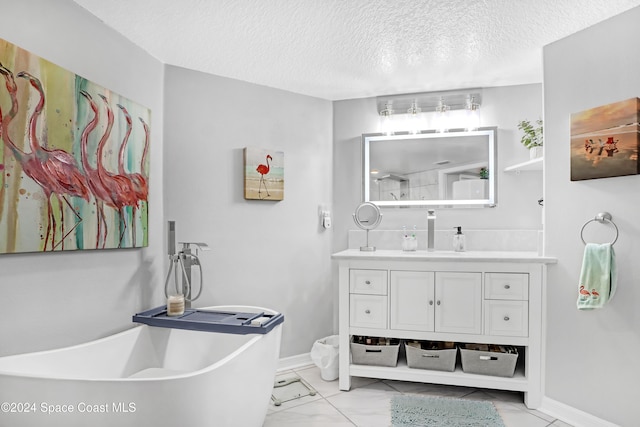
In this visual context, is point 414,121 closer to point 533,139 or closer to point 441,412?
point 533,139

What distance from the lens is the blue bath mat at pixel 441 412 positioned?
Answer: 2182 mm

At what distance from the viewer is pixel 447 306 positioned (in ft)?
8.13

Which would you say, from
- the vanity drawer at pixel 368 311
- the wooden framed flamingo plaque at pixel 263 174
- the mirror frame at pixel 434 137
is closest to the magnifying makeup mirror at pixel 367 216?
the mirror frame at pixel 434 137

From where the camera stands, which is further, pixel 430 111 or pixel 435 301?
pixel 430 111

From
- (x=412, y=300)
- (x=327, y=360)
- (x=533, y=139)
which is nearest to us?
(x=412, y=300)

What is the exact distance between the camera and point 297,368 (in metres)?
3.05

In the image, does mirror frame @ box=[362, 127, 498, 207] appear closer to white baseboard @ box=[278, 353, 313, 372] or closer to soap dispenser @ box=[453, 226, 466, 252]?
soap dispenser @ box=[453, 226, 466, 252]

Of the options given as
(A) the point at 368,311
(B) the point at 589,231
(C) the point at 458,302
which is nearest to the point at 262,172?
(A) the point at 368,311

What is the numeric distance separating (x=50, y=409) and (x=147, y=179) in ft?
4.60

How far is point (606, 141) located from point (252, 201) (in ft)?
7.44

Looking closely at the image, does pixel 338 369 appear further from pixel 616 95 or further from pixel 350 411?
pixel 616 95

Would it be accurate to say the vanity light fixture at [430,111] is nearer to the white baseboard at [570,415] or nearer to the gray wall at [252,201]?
the gray wall at [252,201]

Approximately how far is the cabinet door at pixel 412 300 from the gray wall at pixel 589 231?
0.72m

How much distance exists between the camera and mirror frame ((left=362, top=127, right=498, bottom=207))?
118 inches
